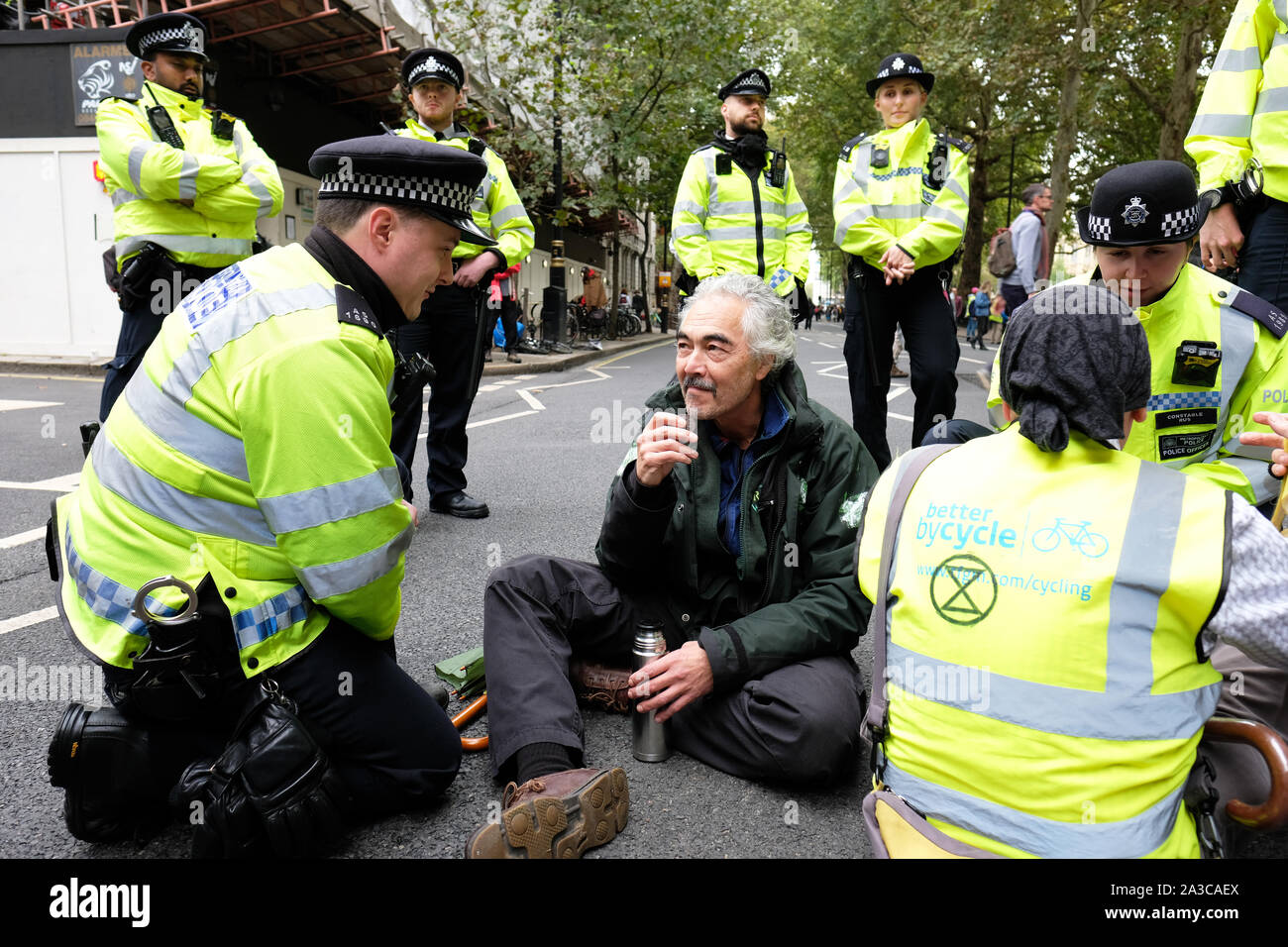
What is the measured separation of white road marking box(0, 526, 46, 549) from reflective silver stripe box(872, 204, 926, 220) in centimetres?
428

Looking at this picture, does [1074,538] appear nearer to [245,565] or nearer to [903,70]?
[245,565]

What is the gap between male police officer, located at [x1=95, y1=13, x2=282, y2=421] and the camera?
460cm

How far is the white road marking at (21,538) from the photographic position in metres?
4.48

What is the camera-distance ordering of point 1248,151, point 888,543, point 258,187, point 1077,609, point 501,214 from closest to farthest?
point 1077,609, point 888,543, point 1248,151, point 258,187, point 501,214

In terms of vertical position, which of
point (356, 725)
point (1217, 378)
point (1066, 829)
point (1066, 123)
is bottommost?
point (356, 725)

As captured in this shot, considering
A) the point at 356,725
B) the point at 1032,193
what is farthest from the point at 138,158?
the point at 1032,193

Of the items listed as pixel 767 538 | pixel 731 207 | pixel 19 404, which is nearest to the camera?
pixel 767 538

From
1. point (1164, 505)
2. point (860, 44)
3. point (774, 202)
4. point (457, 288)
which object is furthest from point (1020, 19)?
point (1164, 505)

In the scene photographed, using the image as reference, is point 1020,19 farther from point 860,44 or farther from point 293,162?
point 293,162

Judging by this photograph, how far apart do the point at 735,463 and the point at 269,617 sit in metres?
1.36

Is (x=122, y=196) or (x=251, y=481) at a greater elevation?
(x=122, y=196)

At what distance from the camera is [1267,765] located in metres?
1.79

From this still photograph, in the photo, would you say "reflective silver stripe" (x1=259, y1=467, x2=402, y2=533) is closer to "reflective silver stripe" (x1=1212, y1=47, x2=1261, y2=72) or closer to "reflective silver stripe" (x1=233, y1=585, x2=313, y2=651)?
"reflective silver stripe" (x1=233, y1=585, x2=313, y2=651)
